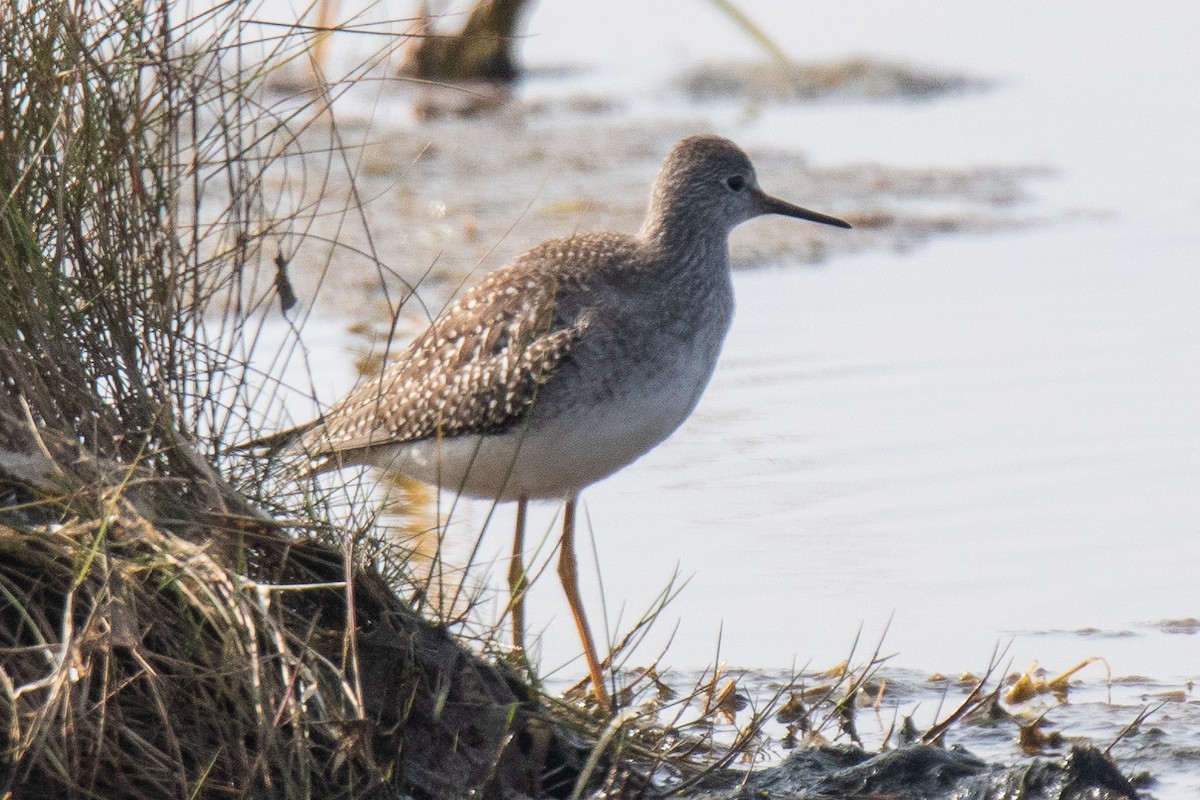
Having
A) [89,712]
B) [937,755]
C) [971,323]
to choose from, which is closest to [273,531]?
[89,712]

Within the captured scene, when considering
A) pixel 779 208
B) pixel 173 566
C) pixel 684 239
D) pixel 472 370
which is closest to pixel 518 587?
pixel 173 566

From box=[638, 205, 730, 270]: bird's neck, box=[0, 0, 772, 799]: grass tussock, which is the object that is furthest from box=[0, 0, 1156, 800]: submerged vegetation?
box=[638, 205, 730, 270]: bird's neck

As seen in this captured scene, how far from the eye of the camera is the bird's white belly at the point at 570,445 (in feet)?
17.9

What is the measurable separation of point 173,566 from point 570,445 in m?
2.05

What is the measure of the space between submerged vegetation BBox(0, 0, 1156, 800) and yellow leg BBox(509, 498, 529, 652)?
16 centimetres

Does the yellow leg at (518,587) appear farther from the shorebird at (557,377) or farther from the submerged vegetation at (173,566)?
the submerged vegetation at (173,566)

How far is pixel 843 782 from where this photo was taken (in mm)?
4160

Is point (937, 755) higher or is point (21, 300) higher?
point (21, 300)

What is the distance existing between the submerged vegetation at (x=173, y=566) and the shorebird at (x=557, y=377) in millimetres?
1040

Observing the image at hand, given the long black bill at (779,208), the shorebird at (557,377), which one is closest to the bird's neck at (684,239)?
the shorebird at (557,377)

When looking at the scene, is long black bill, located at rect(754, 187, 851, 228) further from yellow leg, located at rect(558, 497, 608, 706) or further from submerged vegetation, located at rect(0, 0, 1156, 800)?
submerged vegetation, located at rect(0, 0, 1156, 800)

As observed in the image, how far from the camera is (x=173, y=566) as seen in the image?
3.54 m

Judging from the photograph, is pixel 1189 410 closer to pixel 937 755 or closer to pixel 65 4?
pixel 937 755

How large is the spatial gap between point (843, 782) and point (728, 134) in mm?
9414
